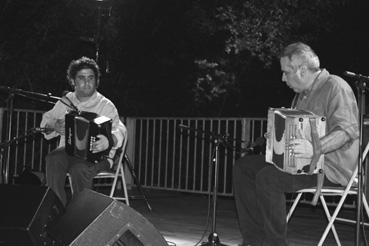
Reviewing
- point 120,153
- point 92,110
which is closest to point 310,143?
point 120,153

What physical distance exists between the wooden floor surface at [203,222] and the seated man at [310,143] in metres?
0.83

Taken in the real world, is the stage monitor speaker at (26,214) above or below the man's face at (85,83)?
below

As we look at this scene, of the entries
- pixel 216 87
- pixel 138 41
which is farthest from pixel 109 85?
pixel 216 87

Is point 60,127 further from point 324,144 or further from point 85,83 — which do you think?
point 324,144

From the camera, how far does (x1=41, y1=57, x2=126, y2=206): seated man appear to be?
3.95 meters

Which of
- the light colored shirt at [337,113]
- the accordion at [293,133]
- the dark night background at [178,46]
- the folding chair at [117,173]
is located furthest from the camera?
the dark night background at [178,46]

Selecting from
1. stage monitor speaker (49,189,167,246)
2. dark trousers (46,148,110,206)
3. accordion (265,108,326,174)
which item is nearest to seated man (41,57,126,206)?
dark trousers (46,148,110,206)

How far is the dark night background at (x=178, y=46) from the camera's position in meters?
9.88

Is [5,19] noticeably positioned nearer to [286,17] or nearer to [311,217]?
[286,17]

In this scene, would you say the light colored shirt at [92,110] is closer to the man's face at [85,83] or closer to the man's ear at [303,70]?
the man's face at [85,83]

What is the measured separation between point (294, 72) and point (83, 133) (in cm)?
150

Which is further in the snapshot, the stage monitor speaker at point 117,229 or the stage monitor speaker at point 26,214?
the stage monitor speaker at point 26,214

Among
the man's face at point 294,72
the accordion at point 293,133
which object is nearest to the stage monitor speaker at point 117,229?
the accordion at point 293,133

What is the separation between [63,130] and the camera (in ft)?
13.8
